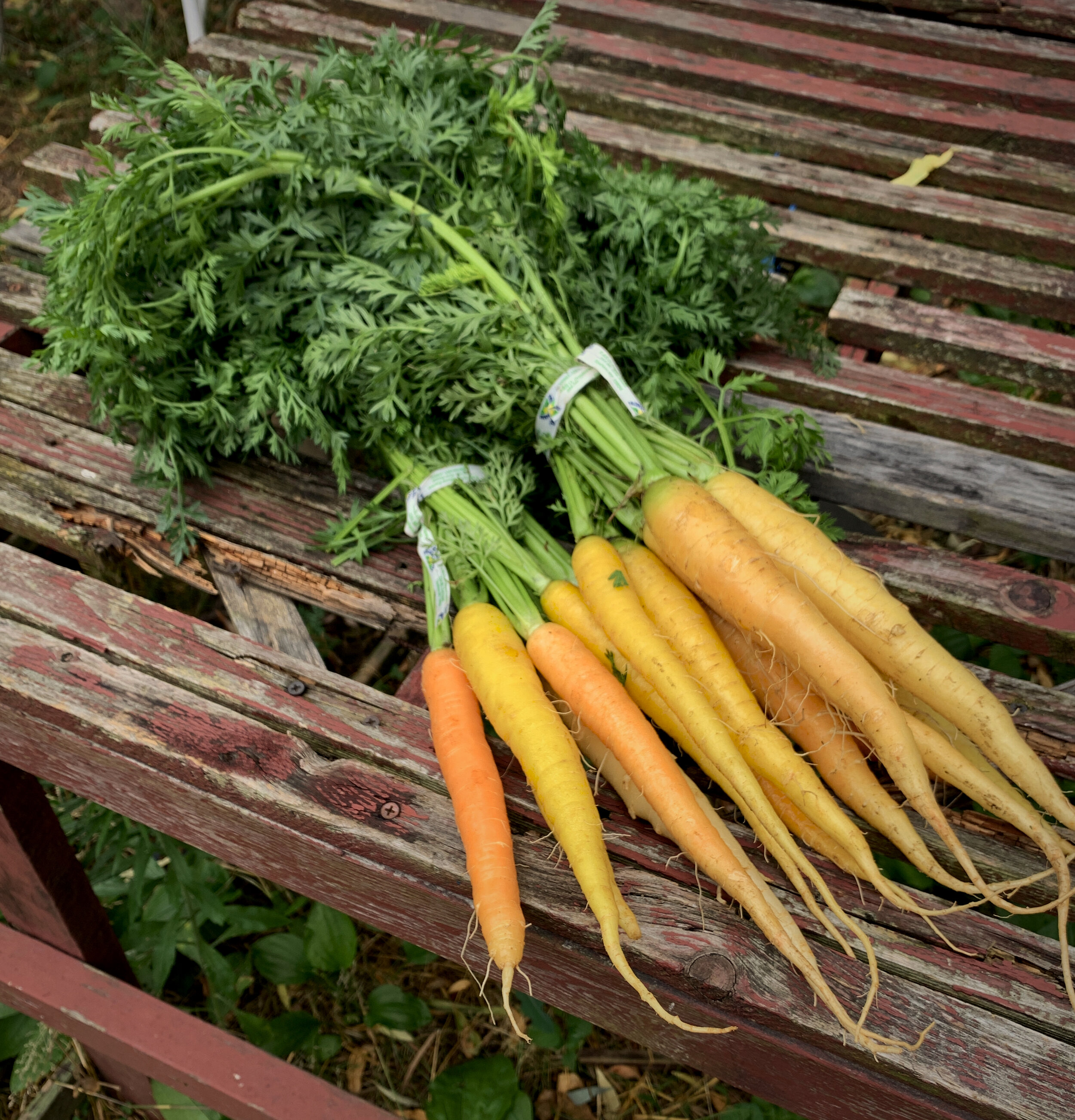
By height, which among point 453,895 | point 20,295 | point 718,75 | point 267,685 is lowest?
point 453,895

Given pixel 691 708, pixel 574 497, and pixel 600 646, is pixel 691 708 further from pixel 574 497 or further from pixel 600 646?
pixel 574 497

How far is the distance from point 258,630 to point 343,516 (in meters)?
0.29

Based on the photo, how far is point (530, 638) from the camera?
65.8 inches

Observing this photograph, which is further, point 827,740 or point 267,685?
point 267,685

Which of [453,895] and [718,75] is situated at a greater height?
[718,75]

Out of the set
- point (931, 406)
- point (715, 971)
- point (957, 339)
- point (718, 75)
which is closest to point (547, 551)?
point (715, 971)

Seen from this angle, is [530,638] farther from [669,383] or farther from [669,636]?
[669,383]

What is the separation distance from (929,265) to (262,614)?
1.90m

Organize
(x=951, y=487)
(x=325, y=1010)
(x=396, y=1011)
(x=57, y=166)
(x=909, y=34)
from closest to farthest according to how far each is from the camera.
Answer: (x=951, y=487) → (x=396, y=1011) → (x=325, y=1010) → (x=57, y=166) → (x=909, y=34)

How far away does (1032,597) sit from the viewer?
74.0 inches

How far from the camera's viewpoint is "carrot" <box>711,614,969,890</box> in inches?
58.7

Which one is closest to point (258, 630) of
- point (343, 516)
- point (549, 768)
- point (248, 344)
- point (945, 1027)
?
point (343, 516)

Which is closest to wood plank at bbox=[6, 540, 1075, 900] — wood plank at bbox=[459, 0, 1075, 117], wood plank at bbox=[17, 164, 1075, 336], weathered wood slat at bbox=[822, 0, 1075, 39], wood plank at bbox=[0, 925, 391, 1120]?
wood plank at bbox=[0, 925, 391, 1120]

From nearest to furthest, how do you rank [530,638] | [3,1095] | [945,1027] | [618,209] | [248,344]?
1. [945,1027]
2. [530,638]
3. [248,344]
4. [618,209]
5. [3,1095]
